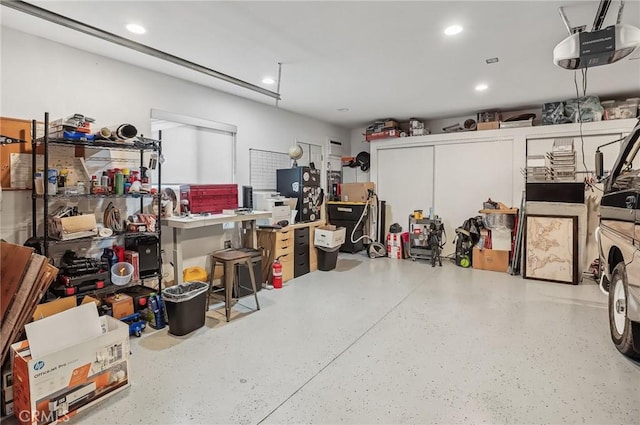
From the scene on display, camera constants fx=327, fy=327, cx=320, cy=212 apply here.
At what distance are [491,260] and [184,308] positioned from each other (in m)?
4.49

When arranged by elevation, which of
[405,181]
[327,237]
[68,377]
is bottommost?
[68,377]

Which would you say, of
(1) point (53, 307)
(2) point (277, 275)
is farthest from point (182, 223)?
(2) point (277, 275)

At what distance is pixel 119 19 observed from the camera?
2521 millimetres

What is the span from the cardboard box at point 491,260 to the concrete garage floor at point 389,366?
119 centimetres

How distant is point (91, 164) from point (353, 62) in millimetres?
2805

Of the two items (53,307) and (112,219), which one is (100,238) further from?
(53,307)

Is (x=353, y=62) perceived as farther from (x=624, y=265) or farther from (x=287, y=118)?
(x=624, y=265)

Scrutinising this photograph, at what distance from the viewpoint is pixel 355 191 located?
6.50m

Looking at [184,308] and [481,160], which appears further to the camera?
[481,160]

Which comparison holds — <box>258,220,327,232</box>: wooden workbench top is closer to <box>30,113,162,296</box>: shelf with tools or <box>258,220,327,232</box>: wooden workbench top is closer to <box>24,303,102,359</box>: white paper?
<box>30,113,162,296</box>: shelf with tools

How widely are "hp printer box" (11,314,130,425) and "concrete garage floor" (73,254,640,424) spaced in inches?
3.8

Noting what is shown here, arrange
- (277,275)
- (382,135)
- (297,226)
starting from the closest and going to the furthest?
(277,275)
(297,226)
(382,135)

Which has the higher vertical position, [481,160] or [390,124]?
[390,124]

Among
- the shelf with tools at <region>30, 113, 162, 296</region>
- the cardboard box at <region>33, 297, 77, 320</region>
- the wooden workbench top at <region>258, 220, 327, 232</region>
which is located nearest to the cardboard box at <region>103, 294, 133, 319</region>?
the shelf with tools at <region>30, 113, 162, 296</region>
